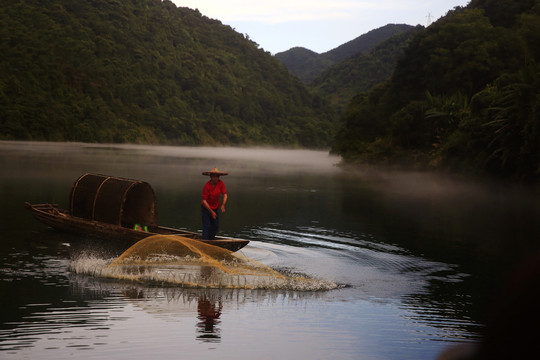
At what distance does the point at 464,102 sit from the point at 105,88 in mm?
117563

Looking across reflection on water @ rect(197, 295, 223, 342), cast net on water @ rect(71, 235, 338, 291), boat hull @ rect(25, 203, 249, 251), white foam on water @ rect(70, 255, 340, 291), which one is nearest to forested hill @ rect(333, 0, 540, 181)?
boat hull @ rect(25, 203, 249, 251)

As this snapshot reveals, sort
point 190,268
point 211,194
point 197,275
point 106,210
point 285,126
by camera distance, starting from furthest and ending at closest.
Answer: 1. point 285,126
2. point 106,210
3. point 211,194
4. point 190,268
5. point 197,275

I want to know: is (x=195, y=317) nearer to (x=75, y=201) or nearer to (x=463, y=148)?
(x=75, y=201)

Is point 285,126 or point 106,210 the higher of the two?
point 285,126

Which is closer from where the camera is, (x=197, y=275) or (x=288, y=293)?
(x=288, y=293)

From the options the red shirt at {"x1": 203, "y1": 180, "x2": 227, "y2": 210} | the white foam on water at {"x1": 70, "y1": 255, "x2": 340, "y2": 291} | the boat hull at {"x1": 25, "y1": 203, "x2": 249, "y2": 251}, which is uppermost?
the red shirt at {"x1": 203, "y1": 180, "x2": 227, "y2": 210}

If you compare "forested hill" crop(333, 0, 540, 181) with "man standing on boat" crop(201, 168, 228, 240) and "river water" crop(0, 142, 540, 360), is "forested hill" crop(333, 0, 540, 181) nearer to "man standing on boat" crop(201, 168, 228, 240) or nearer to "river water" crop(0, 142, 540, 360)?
"river water" crop(0, 142, 540, 360)

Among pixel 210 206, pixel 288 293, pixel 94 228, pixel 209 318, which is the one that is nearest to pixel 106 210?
pixel 94 228

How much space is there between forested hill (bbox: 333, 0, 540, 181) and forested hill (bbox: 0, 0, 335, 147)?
233 ft

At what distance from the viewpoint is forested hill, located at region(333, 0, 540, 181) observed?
40875 millimetres

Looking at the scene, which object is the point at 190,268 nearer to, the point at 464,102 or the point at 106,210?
the point at 106,210

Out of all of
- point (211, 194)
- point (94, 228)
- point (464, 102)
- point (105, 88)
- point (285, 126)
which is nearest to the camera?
point (211, 194)

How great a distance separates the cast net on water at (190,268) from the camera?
44.0 feet

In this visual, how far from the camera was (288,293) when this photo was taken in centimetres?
1310
